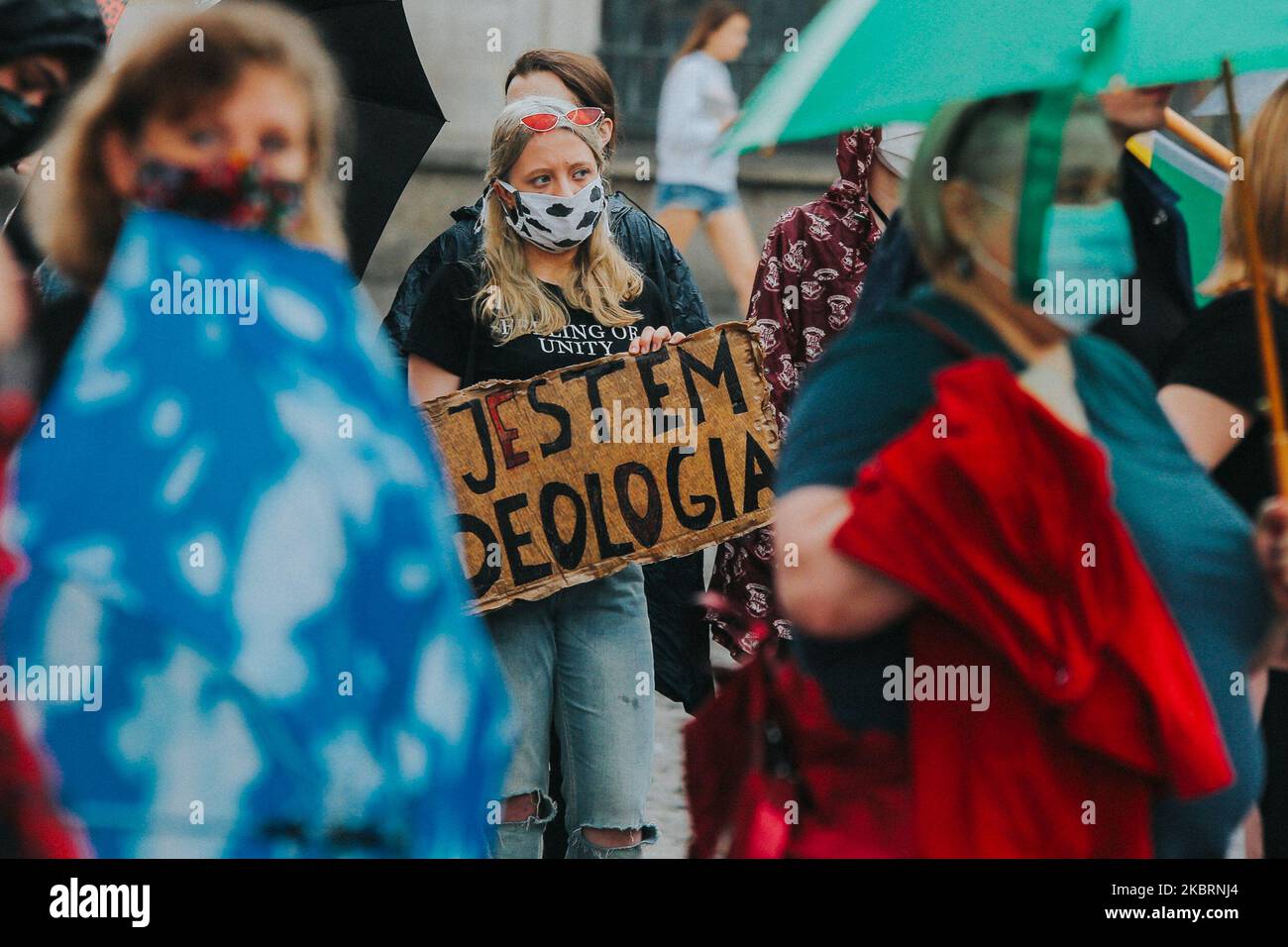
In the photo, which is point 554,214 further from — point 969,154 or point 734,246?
point 734,246

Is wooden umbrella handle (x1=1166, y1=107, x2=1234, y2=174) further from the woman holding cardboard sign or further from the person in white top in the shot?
the person in white top

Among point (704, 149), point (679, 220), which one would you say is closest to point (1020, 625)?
point (704, 149)

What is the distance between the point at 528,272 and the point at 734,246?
10.7 ft

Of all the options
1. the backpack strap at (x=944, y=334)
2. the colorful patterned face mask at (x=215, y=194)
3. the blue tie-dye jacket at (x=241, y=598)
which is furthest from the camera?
the backpack strap at (x=944, y=334)

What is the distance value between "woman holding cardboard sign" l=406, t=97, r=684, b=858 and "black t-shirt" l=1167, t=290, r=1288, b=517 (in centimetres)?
118

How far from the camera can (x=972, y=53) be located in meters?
2.95

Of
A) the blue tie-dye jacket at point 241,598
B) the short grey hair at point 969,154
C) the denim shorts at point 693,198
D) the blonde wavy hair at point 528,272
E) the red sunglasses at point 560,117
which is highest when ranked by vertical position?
the denim shorts at point 693,198

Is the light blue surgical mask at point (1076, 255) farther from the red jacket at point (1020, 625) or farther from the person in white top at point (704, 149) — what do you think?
the person in white top at point (704, 149)

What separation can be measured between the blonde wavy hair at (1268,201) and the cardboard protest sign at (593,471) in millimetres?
1040

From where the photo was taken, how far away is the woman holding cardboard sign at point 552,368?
4.22 meters

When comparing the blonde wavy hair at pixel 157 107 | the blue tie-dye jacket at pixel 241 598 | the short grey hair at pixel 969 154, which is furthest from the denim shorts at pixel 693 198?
the blue tie-dye jacket at pixel 241 598

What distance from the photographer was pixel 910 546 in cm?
286

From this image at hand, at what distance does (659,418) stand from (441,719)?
1.79m
